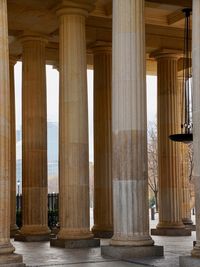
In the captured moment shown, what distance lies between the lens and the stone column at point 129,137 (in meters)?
42.4

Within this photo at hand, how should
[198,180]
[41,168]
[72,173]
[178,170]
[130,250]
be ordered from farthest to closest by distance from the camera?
[178,170]
[41,168]
[72,173]
[130,250]
[198,180]

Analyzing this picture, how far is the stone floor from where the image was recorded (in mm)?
40625

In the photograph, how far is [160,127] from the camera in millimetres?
75438

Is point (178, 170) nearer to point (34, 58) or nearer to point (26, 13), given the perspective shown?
point (34, 58)

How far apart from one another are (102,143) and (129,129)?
26939 mm

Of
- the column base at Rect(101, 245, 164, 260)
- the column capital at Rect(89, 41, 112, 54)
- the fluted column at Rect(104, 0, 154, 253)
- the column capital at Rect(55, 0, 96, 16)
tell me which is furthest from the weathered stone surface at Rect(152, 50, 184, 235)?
the fluted column at Rect(104, 0, 154, 253)

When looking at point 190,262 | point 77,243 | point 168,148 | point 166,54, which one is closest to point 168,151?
point 168,148

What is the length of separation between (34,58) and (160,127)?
18.5 m

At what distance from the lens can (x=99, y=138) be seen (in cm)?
7025

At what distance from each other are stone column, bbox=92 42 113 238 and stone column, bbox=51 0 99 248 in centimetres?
1432

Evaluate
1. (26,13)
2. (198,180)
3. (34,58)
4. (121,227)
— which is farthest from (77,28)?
(198,180)

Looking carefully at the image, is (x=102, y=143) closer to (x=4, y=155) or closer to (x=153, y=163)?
(x=4, y=155)

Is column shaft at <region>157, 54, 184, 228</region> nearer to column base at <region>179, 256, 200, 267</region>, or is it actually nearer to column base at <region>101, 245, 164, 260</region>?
column base at <region>101, 245, 164, 260</region>

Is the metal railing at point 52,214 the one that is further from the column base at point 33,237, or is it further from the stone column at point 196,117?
the stone column at point 196,117
